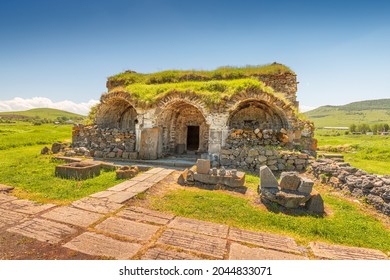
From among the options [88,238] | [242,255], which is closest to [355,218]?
[242,255]

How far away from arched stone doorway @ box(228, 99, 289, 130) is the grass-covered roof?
3.42 feet

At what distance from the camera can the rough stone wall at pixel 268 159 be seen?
9.57m

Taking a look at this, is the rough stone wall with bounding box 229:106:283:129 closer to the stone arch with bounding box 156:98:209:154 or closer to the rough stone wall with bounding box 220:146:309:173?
the stone arch with bounding box 156:98:209:154

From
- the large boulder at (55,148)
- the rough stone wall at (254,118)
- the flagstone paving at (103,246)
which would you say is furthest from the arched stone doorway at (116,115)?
the flagstone paving at (103,246)

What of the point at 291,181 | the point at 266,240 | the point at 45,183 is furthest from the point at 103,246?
the point at 45,183

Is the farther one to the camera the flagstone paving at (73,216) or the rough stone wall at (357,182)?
the rough stone wall at (357,182)

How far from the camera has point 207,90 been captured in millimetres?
11625

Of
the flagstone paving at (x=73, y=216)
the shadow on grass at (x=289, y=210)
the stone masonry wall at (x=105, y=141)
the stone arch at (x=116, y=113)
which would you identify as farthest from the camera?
the stone arch at (x=116, y=113)

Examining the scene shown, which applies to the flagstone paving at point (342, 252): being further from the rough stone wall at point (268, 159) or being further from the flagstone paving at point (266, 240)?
the rough stone wall at point (268, 159)

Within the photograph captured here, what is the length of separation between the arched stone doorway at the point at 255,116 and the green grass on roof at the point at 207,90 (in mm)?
1033

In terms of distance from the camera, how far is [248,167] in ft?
32.6

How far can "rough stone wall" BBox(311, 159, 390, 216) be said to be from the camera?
19.1 feet

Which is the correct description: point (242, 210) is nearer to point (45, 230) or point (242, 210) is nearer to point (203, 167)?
point (203, 167)
